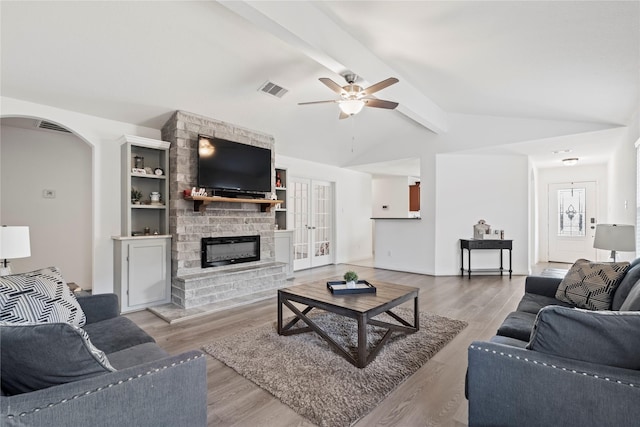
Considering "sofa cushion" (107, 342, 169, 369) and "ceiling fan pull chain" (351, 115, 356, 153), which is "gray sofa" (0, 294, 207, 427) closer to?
"sofa cushion" (107, 342, 169, 369)

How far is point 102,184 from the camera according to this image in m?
3.98

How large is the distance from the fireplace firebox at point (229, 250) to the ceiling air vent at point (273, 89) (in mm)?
2162

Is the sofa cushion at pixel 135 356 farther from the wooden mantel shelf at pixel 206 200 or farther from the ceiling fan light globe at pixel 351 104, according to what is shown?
the ceiling fan light globe at pixel 351 104

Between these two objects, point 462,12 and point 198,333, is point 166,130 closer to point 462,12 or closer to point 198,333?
point 198,333

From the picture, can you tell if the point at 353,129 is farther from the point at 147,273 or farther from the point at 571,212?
the point at 571,212

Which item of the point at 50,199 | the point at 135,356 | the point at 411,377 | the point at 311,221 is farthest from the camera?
the point at 311,221

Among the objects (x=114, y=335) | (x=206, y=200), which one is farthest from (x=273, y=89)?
(x=114, y=335)

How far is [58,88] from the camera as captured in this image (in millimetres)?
3336

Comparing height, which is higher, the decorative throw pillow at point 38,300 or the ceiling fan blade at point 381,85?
the ceiling fan blade at point 381,85

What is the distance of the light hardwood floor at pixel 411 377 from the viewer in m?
1.82

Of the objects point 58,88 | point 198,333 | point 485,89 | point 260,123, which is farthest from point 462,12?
point 58,88

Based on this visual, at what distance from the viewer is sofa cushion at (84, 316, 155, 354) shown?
1.86 m

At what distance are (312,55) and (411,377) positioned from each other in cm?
294

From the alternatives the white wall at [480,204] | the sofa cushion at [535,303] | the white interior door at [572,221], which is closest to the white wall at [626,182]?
the white wall at [480,204]
